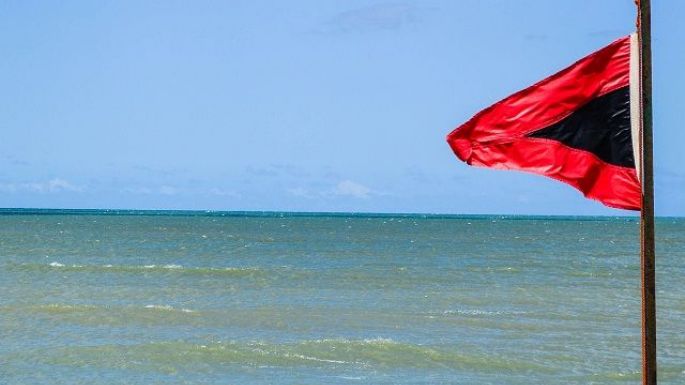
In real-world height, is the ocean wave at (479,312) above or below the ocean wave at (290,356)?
above

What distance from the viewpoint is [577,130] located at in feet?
24.3

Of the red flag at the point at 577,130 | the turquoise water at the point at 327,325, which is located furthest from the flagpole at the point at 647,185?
the turquoise water at the point at 327,325

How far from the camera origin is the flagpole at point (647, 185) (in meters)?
6.97

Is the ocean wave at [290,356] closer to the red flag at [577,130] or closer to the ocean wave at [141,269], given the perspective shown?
the red flag at [577,130]

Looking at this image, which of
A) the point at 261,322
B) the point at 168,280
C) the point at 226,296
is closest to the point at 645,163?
the point at 261,322

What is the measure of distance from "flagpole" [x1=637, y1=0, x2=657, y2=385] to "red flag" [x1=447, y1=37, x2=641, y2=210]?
0.12 meters

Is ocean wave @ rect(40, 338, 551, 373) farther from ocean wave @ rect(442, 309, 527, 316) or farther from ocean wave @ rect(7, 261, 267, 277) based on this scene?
ocean wave @ rect(7, 261, 267, 277)

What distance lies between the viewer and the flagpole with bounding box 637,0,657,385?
697 cm

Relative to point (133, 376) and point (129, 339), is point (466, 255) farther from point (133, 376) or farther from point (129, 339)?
point (133, 376)

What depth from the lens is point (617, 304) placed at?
89.8 ft

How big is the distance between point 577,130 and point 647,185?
68 centimetres

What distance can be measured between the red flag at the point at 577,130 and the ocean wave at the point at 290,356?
32.2 ft

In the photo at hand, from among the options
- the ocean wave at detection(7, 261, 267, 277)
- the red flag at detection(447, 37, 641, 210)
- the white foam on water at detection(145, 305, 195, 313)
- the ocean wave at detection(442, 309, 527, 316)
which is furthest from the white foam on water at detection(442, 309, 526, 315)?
the red flag at detection(447, 37, 641, 210)

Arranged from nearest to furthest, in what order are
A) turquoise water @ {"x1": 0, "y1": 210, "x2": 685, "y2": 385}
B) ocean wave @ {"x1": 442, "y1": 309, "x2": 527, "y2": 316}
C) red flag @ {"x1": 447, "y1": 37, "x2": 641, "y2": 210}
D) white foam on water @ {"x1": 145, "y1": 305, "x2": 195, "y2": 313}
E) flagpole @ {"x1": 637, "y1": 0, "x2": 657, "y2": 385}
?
flagpole @ {"x1": 637, "y1": 0, "x2": 657, "y2": 385} < red flag @ {"x1": 447, "y1": 37, "x2": 641, "y2": 210} < turquoise water @ {"x1": 0, "y1": 210, "x2": 685, "y2": 385} < ocean wave @ {"x1": 442, "y1": 309, "x2": 527, "y2": 316} < white foam on water @ {"x1": 145, "y1": 305, "x2": 195, "y2": 313}
